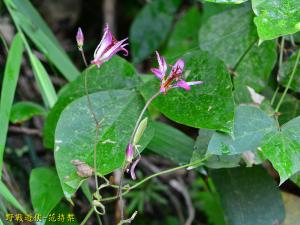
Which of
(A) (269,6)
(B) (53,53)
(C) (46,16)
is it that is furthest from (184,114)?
(C) (46,16)

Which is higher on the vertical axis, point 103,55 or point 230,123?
point 103,55

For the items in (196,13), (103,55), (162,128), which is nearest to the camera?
(103,55)

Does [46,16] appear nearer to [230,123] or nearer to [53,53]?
[53,53]

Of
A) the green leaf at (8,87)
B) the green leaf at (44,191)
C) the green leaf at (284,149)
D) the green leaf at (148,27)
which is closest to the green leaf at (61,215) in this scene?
the green leaf at (44,191)

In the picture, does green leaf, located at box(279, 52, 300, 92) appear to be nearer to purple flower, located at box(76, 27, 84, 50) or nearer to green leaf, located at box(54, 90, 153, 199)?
green leaf, located at box(54, 90, 153, 199)

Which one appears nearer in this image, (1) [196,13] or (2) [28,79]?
(2) [28,79]

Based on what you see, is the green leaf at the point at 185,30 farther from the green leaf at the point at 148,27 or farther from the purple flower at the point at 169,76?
the purple flower at the point at 169,76

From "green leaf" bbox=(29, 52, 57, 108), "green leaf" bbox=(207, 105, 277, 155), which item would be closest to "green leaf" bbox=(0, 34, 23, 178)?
"green leaf" bbox=(29, 52, 57, 108)
